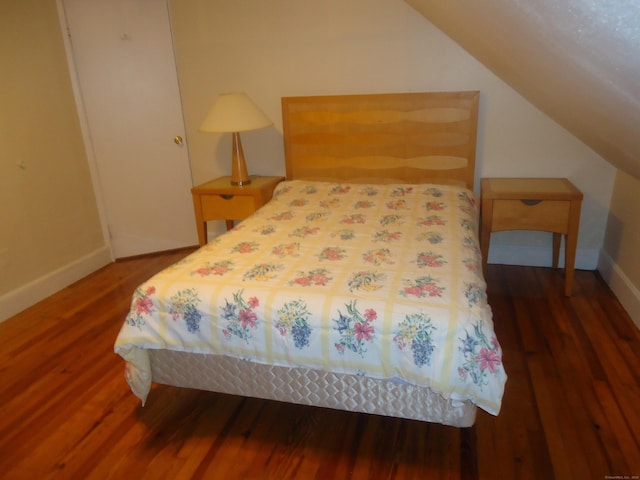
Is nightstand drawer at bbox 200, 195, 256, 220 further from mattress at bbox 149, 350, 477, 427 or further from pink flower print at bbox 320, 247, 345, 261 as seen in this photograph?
mattress at bbox 149, 350, 477, 427

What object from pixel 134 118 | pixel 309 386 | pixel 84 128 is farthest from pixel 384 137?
pixel 84 128

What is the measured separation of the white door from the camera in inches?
125

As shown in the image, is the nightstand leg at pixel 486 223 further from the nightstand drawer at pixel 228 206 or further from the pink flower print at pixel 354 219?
the nightstand drawer at pixel 228 206

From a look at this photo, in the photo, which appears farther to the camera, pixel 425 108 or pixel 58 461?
pixel 425 108

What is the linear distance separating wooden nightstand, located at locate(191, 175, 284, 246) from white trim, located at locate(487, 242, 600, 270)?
1670mm

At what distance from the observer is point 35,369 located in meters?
2.26

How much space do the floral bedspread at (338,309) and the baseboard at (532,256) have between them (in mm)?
1190

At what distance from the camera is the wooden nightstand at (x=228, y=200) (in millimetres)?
3094

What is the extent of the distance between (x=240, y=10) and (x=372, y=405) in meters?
2.83

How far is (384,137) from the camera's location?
10.2 ft

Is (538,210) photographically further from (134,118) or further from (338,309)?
(134,118)

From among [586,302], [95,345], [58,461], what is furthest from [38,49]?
[586,302]

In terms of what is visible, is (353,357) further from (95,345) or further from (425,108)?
(425,108)

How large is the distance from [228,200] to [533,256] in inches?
85.3
